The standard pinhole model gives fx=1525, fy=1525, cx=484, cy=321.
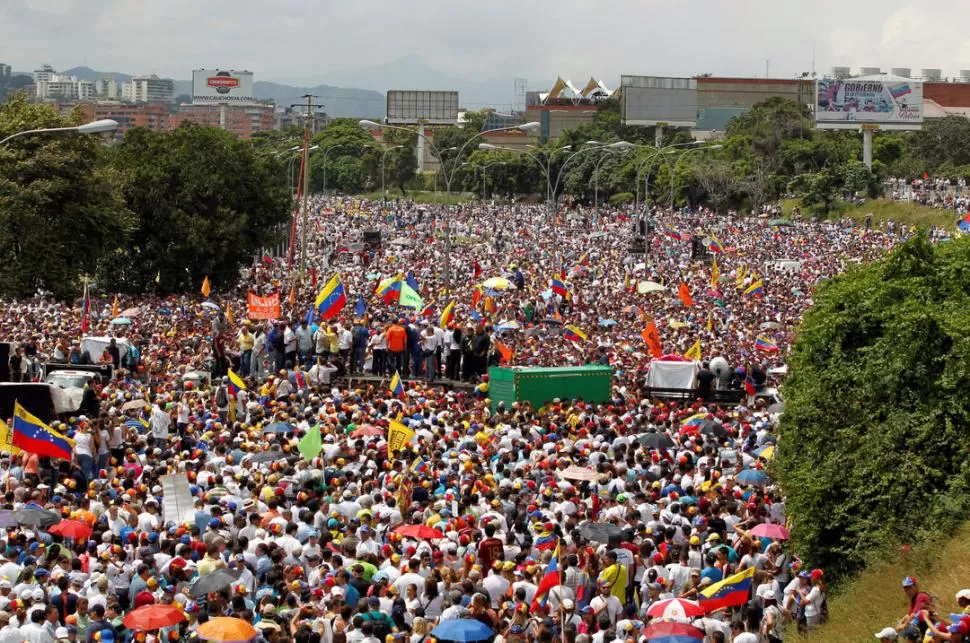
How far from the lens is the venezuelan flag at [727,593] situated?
13109mm

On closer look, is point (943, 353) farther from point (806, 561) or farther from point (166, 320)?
point (166, 320)

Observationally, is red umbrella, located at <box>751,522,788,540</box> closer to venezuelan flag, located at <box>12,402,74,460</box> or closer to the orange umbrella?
the orange umbrella

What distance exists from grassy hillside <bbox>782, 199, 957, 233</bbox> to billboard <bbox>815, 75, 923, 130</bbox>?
655 inches

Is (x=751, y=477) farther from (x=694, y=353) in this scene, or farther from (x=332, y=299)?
(x=332, y=299)

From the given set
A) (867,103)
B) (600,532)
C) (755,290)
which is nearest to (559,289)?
(755,290)

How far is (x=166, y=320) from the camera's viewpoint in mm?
36531

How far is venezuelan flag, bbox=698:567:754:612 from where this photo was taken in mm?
13109

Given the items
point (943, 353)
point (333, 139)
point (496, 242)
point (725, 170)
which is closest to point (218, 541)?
point (943, 353)

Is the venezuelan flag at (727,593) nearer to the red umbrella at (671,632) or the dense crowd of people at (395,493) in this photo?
the dense crowd of people at (395,493)

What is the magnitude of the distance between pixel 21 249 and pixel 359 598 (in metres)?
33.0

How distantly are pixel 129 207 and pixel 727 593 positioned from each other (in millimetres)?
42363

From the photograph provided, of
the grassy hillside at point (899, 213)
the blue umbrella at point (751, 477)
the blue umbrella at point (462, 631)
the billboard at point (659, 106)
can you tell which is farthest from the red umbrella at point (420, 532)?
the billboard at point (659, 106)

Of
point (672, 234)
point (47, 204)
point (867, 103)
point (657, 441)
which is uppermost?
point (867, 103)

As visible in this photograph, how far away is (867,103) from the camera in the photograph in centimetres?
10606
